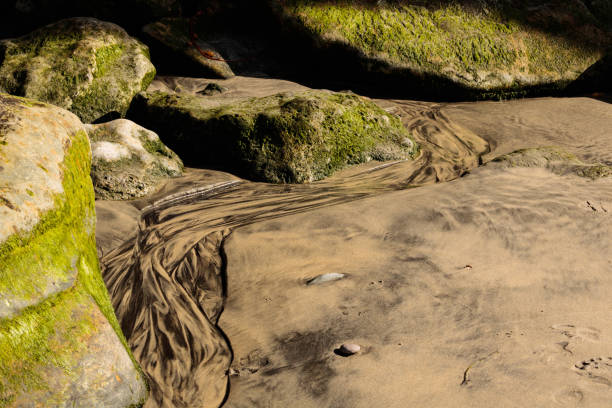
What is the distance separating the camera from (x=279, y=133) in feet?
15.0

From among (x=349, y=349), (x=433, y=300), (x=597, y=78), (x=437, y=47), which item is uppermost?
(x=437, y=47)

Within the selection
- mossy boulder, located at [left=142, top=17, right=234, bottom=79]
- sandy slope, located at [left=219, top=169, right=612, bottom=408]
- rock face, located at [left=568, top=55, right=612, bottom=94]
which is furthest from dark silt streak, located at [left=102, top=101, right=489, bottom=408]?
mossy boulder, located at [left=142, top=17, right=234, bottom=79]

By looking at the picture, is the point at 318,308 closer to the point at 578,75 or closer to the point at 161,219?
the point at 161,219

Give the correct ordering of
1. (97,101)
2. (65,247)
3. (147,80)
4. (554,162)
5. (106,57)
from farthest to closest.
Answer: (147,80), (106,57), (97,101), (554,162), (65,247)

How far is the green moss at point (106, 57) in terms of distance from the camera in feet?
18.1

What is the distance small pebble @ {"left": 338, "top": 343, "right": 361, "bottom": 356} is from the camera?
240 centimetres

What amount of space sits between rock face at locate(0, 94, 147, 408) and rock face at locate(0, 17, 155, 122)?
2888 millimetres

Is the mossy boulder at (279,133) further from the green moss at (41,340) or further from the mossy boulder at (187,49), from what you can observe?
the green moss at (41,340)

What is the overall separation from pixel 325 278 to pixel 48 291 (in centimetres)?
136

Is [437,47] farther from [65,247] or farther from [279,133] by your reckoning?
[65,247]

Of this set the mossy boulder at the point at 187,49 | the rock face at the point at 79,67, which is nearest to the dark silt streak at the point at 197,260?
the rock face at the point at 79,67

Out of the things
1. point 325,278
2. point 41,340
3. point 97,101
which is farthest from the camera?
point 97,101

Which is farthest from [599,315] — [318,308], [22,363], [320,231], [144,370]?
[22,363]

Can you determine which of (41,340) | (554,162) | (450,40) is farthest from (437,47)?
(41,340)
